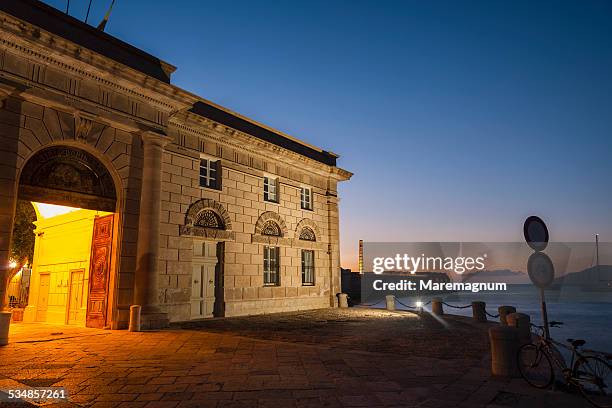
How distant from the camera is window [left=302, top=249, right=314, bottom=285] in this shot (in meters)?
20.2

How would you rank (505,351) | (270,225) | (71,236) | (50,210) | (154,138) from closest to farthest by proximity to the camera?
(505,351) < (154,138) < (71,236) < (50,210) < (270,225)

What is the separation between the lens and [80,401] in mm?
5000

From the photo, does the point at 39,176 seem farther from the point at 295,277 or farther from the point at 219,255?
the point at 295,277

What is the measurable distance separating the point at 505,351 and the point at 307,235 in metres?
14.7

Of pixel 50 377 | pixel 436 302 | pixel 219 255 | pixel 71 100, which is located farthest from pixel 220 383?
pixel 436 302

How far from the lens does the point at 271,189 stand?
19078mm

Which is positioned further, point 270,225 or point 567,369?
point 270,225

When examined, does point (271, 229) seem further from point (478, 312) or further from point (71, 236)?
point (478, 312)

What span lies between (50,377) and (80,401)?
155 centimetres

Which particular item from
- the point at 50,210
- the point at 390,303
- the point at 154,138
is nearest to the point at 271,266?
the point at 390,303

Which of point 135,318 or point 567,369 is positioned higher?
point 135,318

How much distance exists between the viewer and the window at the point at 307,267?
2019 centimetres

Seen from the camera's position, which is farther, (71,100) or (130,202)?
(130,202)

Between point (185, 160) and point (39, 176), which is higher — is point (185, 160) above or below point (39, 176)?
above
